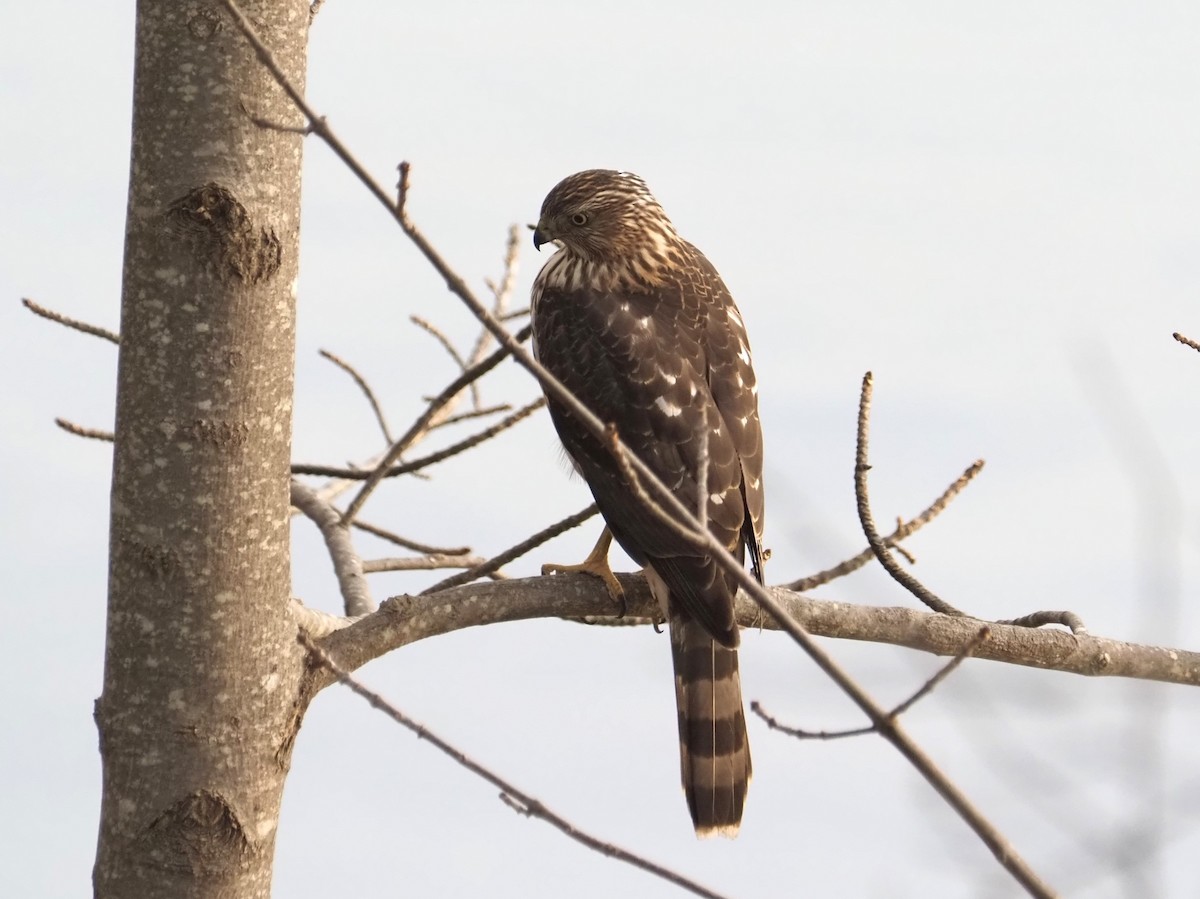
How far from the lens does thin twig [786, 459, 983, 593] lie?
15.0ft

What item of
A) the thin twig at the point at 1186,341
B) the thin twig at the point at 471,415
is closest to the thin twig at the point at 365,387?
the thin twig at the point at 471,415

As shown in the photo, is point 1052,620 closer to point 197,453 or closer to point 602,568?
point 602,568

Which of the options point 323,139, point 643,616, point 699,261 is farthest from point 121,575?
point 699,261

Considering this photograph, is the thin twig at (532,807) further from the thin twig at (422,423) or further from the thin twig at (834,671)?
the thin twig at (422,423)

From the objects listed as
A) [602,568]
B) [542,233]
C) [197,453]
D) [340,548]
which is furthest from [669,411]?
[197,453]

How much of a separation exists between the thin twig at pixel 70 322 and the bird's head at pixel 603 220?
6.87 ft

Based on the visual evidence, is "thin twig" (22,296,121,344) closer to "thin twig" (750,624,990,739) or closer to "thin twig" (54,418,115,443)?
"thin twig" (54,418,115,443)

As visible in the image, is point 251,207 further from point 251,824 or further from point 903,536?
point 903,536

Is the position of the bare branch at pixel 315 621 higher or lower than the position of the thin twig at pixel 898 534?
lower

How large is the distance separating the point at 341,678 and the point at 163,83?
1467 millimetres

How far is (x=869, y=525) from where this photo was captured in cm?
454

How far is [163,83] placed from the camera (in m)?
3.49

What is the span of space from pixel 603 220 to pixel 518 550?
227 cm

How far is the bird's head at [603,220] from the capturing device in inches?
246
